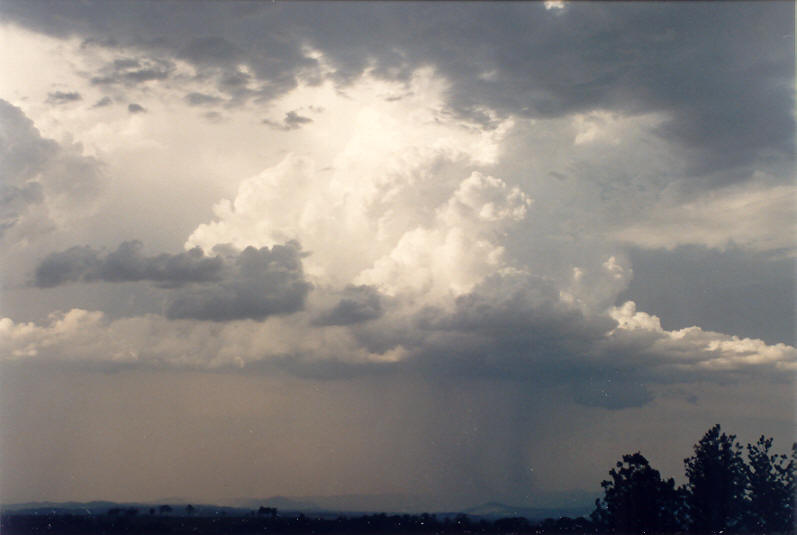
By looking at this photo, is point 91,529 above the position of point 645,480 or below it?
below

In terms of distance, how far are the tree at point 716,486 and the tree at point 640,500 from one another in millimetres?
3659

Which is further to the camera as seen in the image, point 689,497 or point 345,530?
point 345,530

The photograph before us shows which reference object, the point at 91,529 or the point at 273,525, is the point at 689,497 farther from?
the point at 91,529

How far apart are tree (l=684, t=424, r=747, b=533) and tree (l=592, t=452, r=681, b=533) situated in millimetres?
3659

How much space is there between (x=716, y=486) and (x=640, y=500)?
1059 centimetres

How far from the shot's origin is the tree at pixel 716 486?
262 feet

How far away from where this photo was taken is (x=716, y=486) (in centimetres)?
8112

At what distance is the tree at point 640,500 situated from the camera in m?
76.7

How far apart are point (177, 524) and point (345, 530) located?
94.2 ft

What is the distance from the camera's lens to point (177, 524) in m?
99.8

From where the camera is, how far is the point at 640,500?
78188 millimetres

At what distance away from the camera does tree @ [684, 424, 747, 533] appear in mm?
79750

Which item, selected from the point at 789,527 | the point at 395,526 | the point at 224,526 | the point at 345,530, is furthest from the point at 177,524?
the point at 789,527

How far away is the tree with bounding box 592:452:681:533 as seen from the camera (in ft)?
252
